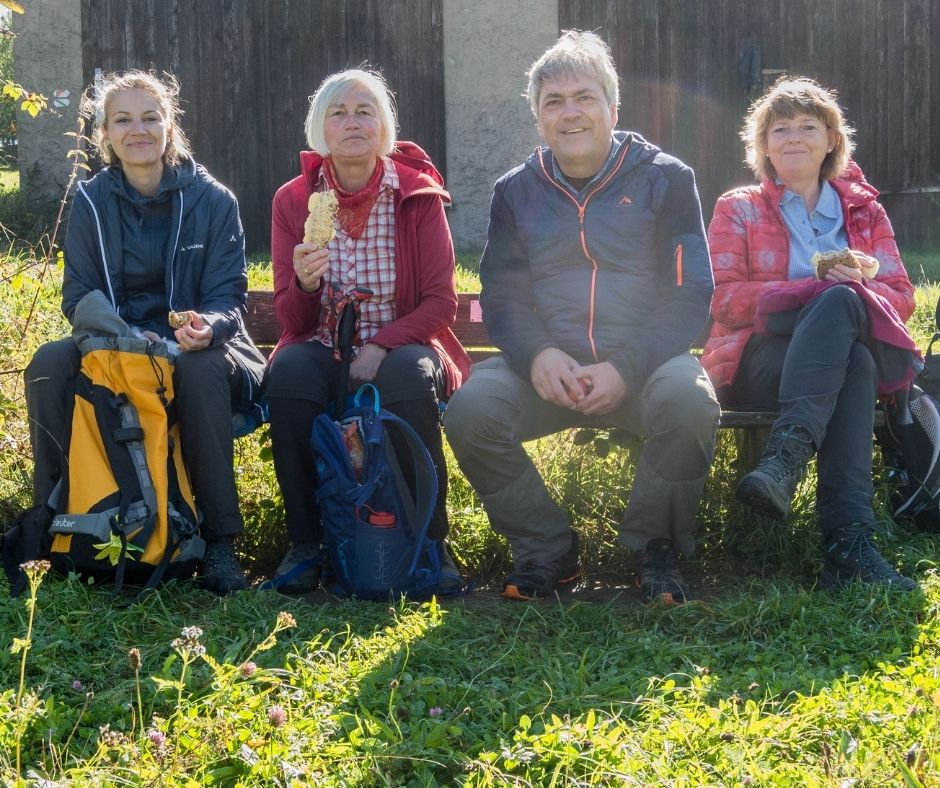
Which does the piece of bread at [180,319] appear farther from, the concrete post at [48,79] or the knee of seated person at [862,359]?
the concrete post at [48,79]

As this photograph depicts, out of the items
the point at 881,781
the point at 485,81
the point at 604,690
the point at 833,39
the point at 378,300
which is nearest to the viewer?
the point at 881,781

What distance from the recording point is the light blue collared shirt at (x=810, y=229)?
12.9 feet

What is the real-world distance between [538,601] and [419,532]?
425mm

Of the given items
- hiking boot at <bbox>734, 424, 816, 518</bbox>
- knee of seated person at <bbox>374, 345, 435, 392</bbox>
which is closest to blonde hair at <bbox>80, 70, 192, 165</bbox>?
knee of seated person at <bbox>374, 345, 435, 392</bbox>

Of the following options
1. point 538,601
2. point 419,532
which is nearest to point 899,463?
Result: point 538,601

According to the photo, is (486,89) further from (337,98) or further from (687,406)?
(687,406)

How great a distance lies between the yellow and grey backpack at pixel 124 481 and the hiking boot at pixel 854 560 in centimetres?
192

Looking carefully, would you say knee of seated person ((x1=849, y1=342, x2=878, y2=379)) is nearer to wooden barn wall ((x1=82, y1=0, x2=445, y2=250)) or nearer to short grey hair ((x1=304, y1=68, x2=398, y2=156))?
short grey hair ((x1=304, y1=68, x2=398, y2=156))

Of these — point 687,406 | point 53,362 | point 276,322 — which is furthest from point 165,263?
point 687,406

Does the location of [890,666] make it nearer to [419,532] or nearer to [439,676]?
[439,676]

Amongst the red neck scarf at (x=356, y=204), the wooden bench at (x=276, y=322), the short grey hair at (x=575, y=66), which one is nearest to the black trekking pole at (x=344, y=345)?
the red neck scarf at (x=356, y=204)

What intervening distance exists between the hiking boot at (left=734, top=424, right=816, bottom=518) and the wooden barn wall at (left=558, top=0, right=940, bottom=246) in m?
6.88

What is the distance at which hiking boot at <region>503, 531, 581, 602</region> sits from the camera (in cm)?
360

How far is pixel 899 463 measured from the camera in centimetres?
404
